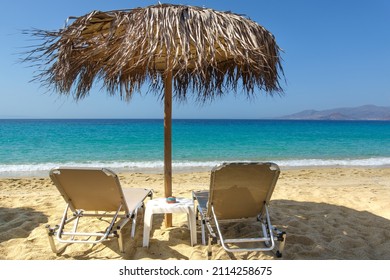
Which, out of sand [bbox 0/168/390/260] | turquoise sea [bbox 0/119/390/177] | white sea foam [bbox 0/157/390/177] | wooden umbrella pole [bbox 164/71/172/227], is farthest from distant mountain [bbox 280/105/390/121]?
wooden umbrella pole [bbox 164/71/172/227]

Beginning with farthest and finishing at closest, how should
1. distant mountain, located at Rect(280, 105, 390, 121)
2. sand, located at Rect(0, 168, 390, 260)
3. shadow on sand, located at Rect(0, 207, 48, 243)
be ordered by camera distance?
distant mountain, located at Rect(280, 105, 390, 121), shadow on sand, located at Rect(0, 207, 48, 243), sand, located at Rect(0, 168, 390, 260)

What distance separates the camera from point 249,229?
135 inches

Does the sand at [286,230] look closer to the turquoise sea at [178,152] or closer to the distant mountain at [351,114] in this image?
the turquoise sea at [178,152]

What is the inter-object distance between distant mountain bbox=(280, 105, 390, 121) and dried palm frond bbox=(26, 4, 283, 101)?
113983 mm

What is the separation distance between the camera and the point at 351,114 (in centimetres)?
11869

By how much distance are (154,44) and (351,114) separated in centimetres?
13468

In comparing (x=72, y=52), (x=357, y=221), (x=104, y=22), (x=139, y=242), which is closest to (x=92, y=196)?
(x=139, y=242)

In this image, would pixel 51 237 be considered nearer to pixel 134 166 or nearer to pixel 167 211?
pixel 167 211

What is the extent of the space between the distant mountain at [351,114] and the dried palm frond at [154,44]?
4488 inches

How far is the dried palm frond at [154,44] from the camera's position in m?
2.47

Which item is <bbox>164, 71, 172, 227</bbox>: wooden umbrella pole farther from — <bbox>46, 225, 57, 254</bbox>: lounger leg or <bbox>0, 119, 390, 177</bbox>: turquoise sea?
<bbox>0, 119, 390, 177</bbox>: turquoise sea

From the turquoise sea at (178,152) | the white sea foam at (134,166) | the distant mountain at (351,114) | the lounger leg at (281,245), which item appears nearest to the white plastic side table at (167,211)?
the lounger leg at (281,245)

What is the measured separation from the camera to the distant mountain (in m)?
107
